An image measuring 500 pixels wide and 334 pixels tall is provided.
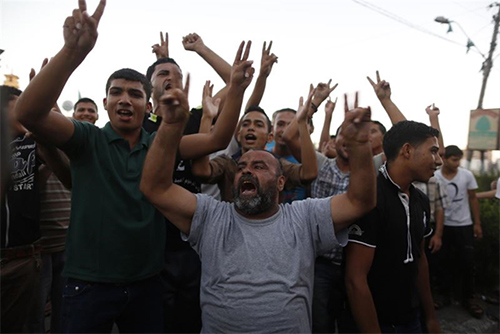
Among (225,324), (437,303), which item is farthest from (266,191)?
(437,303)

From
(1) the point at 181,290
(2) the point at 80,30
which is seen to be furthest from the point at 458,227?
(2) the point at 80,30

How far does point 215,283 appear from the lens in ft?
6.32

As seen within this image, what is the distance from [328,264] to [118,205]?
1.66 meters

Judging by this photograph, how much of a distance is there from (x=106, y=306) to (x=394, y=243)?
170 centimetres

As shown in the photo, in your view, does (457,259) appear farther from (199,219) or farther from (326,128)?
(199,219)

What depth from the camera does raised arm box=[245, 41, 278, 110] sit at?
3.17 meters

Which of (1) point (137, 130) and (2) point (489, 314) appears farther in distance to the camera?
(2) point (489, 314)

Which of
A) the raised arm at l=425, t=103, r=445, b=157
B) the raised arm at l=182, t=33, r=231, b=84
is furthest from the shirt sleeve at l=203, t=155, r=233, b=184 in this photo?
the raised arm at l=425, t=103, r=445, b=157

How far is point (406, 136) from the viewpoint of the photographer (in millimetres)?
2475

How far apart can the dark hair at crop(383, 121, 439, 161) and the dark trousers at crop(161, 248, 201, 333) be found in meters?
1.58

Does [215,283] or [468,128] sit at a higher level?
[468,128]

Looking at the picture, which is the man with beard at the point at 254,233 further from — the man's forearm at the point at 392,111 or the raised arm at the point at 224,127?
the man's forearm at the point at 392,111

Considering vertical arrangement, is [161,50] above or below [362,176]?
above

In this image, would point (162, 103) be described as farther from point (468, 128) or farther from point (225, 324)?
point (468, 128)
